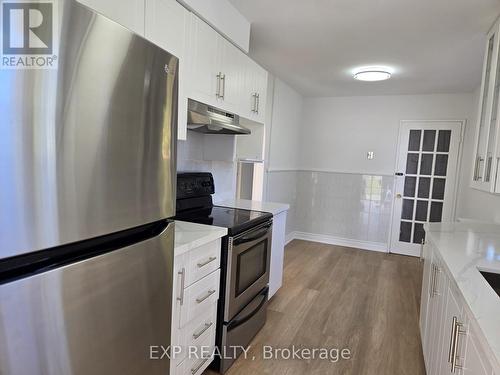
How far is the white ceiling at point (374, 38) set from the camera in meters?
2.10

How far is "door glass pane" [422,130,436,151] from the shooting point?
175 inches

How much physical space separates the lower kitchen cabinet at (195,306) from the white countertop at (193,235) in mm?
40

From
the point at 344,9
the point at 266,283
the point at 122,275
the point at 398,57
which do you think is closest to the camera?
the point at 122,275

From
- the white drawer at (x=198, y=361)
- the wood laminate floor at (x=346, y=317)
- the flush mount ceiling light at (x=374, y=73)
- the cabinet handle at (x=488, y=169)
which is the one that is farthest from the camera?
the flush mount ceiling light at (x=374, y=73)

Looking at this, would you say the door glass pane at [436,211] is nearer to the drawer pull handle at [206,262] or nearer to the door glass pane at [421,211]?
the door glass pane at [421,211]

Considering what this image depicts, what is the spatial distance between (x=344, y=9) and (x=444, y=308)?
1937 mm

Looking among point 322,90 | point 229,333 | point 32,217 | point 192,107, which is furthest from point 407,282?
point 32,217

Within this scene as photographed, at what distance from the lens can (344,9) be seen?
213cm

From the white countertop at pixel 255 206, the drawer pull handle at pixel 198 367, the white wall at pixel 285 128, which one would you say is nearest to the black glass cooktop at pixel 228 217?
the white countertop at pixel 255 206

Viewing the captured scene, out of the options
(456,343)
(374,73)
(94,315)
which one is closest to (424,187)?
(374,73)

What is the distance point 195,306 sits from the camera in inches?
64.3

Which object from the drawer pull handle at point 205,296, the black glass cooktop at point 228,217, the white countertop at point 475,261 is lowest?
the drawer pull handle at point 205,296

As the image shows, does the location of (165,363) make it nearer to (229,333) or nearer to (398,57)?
(229,333)

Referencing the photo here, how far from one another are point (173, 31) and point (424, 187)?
4.25 m
